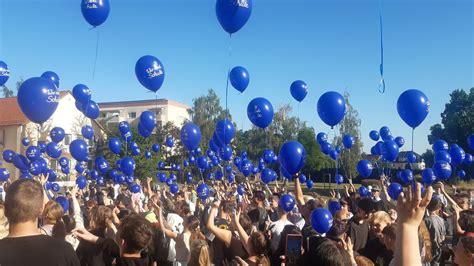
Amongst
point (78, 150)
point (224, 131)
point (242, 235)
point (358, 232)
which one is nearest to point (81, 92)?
point (78, 150)

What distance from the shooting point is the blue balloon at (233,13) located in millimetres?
6332

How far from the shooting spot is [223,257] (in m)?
4.35

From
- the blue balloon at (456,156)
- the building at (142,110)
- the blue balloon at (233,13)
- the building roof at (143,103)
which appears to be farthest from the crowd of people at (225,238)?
the building roof at (143,103)

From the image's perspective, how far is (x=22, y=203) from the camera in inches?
95.9

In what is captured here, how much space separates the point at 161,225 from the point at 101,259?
1136 millimetres

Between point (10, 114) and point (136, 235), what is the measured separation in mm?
38589

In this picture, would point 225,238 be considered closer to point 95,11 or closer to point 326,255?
point 326,255

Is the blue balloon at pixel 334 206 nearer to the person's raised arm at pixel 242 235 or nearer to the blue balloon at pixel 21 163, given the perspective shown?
the person's raised arm at pixel 242 235

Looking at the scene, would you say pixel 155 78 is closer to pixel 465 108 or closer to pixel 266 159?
pixel 266 159

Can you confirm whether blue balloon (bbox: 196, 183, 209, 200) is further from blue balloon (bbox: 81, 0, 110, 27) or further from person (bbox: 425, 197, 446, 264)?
person (bbox: 425, 197, 446, 264)

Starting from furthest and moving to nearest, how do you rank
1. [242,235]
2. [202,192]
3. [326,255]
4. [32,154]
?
1. [32,154]
2. [202,192]
3. [242,235]
4. [326,255]

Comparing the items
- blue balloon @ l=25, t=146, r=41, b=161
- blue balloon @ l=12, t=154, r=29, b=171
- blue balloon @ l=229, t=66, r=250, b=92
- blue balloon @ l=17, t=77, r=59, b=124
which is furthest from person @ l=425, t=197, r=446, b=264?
blue balloon @ l=12, t=154, r=29, b=171

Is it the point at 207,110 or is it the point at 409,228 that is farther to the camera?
the point at 207,110

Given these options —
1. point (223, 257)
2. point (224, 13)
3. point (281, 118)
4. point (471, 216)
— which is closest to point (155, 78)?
point (224, 13)
